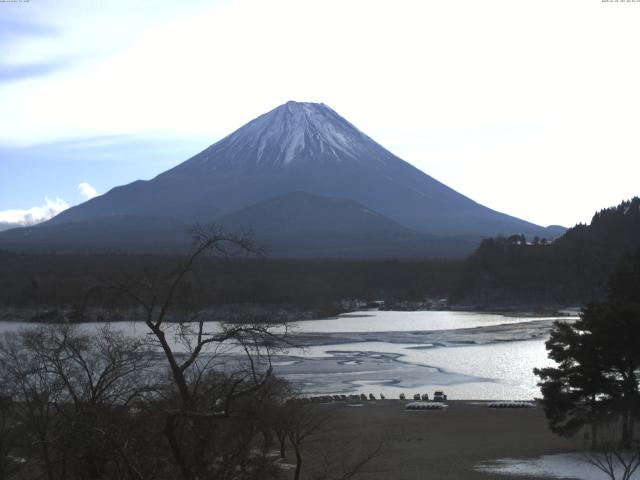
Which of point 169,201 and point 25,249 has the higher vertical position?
point 169,201

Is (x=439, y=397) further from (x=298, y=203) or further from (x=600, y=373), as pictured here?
(x=298, y=203)

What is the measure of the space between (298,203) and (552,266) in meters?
76.3

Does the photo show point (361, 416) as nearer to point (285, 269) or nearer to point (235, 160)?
point (285, 269)

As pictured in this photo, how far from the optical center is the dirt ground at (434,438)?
53.8 feet

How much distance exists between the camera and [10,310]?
66.9 metres

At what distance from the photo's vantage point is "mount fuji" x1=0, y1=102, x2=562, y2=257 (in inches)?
5157

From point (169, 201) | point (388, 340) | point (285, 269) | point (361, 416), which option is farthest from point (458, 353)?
point (169, 201)

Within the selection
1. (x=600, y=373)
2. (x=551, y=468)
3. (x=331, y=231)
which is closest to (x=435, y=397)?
(x=600, y=373)

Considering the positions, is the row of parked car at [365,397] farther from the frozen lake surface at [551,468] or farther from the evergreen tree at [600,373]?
the frozen lake surface at [551,468]

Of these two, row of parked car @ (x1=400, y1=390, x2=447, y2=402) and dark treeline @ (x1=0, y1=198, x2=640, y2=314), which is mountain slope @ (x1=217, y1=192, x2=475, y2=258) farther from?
row of parked car @ (x1=400, y1=390, x2=447, y2=402)

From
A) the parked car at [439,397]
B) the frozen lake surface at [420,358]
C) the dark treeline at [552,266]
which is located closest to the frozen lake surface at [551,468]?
the frozen lake surface at [420,358]

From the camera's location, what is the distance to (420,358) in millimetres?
37156

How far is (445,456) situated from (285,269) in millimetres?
72332

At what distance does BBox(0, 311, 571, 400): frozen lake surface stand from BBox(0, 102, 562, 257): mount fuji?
6730 centimetres
